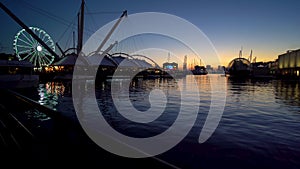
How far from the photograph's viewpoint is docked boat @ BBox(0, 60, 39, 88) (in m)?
33.8

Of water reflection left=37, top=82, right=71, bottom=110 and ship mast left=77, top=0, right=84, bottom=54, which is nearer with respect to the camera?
water reflection left=37, top=82, right=71, bottom=110

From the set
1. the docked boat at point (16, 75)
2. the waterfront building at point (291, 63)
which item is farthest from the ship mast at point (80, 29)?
the waterfront building at point (291, 63)

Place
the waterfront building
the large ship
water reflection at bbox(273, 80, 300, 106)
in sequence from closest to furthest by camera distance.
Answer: water reflection at bbox(273, 80, 300, 106) → the waterfront building → the large ship

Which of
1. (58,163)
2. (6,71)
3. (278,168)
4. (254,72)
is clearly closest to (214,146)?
(278,168)

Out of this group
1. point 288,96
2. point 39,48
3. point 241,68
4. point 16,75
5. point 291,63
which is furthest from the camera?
point 241,68

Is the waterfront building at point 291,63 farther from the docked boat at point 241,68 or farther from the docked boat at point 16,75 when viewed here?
the docked boat at point 16,75


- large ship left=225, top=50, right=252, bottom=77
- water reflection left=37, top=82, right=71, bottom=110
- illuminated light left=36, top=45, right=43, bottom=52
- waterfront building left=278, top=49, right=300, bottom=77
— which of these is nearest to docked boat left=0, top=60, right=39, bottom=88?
water reflection left=37, top=82, right=71, bottom=110

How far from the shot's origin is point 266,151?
888 cm

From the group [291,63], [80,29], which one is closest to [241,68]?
[291,63]

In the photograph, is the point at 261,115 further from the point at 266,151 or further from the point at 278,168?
the point at 278,168

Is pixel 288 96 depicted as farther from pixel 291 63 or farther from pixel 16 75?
pixel 291 63

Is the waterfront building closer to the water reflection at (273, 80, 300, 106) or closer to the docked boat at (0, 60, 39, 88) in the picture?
the water reflection at (273, 80, 300, 106)

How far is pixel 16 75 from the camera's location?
35.4 meters

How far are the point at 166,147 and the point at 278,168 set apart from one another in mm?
4458
